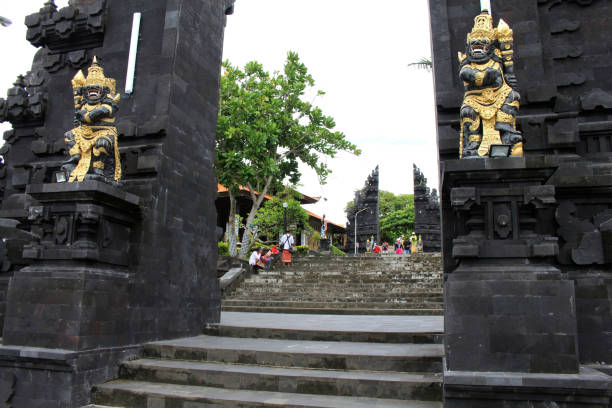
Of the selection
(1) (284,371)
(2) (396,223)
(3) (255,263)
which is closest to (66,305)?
(1) (284,371)

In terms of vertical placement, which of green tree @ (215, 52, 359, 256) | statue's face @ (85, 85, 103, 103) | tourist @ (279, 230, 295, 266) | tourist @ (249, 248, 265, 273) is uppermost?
green tree @ (215, 52, 359, 256)

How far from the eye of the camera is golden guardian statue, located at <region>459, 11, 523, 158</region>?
4.69 meters

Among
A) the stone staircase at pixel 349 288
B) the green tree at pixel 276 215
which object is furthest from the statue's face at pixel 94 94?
the green tree at pixel 276 215

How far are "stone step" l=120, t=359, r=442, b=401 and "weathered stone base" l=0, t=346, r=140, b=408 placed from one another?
59 centimetres

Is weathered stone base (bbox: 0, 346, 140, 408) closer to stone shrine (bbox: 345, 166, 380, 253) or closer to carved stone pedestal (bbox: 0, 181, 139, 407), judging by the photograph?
carved stone pedestal (bbox: 0, 181, 139, 407)

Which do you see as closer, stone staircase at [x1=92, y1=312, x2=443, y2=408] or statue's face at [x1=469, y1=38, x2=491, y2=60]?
stone staircase at [x1=92, y1=312, x2=443, y2=408]

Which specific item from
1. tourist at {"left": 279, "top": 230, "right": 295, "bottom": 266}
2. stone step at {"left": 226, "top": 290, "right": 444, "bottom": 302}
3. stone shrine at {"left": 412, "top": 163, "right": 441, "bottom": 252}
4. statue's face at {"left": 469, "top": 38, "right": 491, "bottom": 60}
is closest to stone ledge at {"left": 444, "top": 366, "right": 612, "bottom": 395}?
statue's face at {"left": 469, "top": 38, "right": 491, "bottom": 60}

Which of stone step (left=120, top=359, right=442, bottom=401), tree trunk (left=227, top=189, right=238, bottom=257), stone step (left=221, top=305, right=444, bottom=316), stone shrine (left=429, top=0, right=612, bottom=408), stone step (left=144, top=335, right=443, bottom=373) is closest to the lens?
stone shrine (left=429, top=0, right=612, bottom=408)

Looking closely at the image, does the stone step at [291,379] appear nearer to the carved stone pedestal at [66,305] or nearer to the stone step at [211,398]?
the stone step at [211,398]

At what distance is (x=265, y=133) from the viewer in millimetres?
20672

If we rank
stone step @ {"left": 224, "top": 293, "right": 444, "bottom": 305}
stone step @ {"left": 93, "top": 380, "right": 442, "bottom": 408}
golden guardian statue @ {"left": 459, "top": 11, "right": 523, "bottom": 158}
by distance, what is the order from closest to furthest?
stone step @ {"left": 93, "top": 380, "right": 442, "bottom": 408}
golden guardian statue @ {"left": 459, "top": 11, "right": 523, "bottom": 158}
stone step @ {"left": 224, "top": 293, "right": 444, "bottom": 305}

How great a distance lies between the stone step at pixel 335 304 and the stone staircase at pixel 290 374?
205 inches

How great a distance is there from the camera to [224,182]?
69.1ft

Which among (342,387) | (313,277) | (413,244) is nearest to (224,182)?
(313,277)
